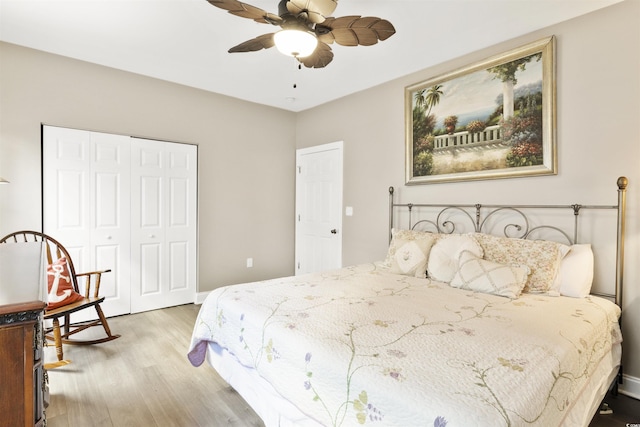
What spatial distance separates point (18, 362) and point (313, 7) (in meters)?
1.97

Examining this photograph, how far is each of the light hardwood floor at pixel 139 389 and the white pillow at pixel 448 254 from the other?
1.65m

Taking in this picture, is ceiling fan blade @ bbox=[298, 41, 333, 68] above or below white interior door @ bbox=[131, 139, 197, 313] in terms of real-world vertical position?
above

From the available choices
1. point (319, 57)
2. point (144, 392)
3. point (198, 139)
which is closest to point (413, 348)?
point (144, 392)

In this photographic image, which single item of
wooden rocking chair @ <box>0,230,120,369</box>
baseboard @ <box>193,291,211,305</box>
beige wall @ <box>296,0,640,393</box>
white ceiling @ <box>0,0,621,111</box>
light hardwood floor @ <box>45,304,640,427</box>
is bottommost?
light hardwood floor @ <box>45,304,640,427</box>

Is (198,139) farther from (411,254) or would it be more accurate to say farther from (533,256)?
(533,256)

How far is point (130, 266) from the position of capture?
3592 millimetres

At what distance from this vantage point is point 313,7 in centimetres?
182

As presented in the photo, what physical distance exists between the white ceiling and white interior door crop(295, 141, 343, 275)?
103cm

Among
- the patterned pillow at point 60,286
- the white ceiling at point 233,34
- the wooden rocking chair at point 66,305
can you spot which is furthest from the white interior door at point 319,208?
the patterned pillow at point 60,286

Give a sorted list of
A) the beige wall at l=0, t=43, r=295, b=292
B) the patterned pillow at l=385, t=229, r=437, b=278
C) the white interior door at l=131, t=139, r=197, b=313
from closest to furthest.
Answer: the patterned pillow at l=385, t=229, r=437, b=278 < the beige wall at l=0, t=43, r=295, b=292 < the white interior door at l=131, t=139, r=197, b=313

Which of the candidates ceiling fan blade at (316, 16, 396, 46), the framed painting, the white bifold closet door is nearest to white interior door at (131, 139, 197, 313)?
the white bifold closet door

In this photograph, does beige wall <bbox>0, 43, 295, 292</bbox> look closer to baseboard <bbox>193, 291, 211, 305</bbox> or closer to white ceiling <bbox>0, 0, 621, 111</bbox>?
baseboard <bbox>193, 291, 211, 305</bbox>

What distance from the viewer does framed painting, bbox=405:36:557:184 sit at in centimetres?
254

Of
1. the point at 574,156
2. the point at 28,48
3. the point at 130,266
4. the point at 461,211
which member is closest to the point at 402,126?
the point at 461,211
